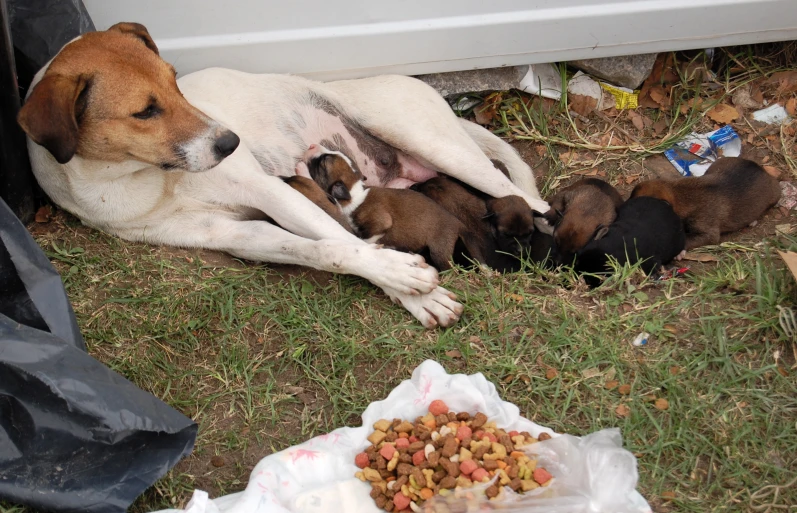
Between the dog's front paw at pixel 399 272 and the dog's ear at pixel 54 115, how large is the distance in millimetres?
1376

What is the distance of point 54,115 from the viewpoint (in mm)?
3287

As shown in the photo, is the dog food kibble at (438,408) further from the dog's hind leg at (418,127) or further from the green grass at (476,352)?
the dog's hind leg at (418,127)

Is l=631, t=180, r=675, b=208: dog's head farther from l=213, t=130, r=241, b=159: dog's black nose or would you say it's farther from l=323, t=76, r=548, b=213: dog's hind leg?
l=213, t=130, r=241, b=159: dog's black nose

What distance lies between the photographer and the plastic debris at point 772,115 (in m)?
5.34

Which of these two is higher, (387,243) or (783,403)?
(387,243)

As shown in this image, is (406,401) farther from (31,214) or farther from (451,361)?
(31,214)

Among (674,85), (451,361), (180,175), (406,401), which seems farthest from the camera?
(674,85)

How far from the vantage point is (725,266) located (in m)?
4.10

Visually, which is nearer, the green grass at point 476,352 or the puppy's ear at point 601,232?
the green grass at point 476,352

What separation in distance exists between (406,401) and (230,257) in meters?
1.39

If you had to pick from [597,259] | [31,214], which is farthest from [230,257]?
[597,259]

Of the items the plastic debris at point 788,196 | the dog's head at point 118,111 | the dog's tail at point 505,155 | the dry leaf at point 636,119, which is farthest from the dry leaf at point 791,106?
the dog's head at point 118,111

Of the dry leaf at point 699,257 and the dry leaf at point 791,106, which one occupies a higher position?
the dry leaf at point 791,106

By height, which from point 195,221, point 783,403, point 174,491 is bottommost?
point 783,403
